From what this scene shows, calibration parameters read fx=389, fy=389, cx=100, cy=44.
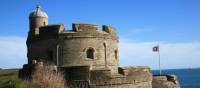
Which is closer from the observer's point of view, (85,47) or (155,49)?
(85,47)

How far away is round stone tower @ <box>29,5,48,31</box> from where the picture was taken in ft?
99.3

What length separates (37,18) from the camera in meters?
30.3

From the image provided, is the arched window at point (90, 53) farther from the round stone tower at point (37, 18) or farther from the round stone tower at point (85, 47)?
the round stone tower at point (37, 18)

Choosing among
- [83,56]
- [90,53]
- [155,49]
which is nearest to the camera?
[83,56]

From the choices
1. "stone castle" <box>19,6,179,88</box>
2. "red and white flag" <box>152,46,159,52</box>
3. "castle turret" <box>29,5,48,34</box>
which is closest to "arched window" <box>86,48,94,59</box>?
"stone castle" <box>19,6,179,88</box>

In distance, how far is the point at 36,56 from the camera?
1120 inches

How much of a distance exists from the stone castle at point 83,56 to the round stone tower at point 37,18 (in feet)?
3.88

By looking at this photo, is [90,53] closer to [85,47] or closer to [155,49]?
[85,47]

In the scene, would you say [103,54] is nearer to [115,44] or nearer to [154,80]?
[115,44]

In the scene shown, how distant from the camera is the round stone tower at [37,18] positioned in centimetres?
3028

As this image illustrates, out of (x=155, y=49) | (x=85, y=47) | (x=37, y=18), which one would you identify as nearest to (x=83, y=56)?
(x=85, y=47)

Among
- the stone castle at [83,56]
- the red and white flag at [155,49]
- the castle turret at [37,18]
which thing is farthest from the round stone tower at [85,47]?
the red and white flag at [155,49]

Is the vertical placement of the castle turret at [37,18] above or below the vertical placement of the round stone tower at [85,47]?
above

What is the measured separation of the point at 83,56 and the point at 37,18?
18.9ft
